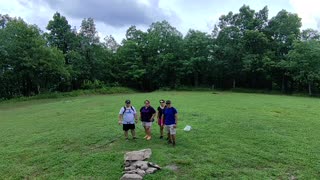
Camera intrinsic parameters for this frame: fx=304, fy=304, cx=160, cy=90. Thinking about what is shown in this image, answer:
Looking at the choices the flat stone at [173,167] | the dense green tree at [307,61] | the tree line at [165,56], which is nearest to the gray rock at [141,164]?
the flat stone at [173,167]

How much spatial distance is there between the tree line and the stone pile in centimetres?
3587

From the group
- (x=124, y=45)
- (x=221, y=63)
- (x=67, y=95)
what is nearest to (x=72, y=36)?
(x=124, y=45)

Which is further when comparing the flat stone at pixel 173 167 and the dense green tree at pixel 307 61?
the dense green tree at pixel 307 61

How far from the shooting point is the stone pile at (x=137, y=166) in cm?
823

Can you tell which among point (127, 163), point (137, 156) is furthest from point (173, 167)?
point (127, 163)

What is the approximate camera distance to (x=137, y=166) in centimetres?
880

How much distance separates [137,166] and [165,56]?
45.7 meters

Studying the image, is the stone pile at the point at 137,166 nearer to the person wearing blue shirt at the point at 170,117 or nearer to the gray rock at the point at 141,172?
the gray rock at the point at 141,172

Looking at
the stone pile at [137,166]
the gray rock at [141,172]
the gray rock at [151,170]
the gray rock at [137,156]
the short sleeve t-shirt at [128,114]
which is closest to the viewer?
the stone pile at [137,166]

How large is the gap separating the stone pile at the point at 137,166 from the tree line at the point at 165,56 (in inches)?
1412

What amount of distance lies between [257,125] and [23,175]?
10.9 metres

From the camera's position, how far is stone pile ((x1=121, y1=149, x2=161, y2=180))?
→ 8.23 m

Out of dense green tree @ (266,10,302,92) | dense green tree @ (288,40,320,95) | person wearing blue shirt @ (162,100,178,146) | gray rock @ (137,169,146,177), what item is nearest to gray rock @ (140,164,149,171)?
gray rock @ (137,169,146,177)

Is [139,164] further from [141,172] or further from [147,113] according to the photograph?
[147,113]
